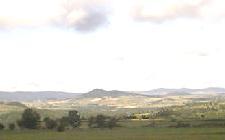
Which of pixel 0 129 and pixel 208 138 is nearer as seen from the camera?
pixel 208 138

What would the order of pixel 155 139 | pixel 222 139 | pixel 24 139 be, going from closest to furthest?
1. pixel 222 139
2. pixel 155 139
3. pixel 24 139

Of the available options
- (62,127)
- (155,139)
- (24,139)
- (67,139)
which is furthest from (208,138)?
(62,127)

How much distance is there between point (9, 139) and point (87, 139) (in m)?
23.0

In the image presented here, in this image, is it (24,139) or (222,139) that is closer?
(222,139)

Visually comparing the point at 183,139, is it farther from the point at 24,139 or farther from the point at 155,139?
the point at 24,139

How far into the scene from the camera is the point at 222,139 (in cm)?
12256

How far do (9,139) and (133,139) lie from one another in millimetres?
36948

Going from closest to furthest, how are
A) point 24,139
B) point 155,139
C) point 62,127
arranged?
point 155,139, point 24,139, point 62,127

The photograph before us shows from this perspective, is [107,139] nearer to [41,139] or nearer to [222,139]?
[41,139]

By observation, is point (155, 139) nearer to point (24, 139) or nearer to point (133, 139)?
point (133, 139)

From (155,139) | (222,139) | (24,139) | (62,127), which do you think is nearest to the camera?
(222,139)

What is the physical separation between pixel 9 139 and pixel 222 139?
201 feet

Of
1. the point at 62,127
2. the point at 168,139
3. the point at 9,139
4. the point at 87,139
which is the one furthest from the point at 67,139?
the point at 62,127

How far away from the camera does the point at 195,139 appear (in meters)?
127
